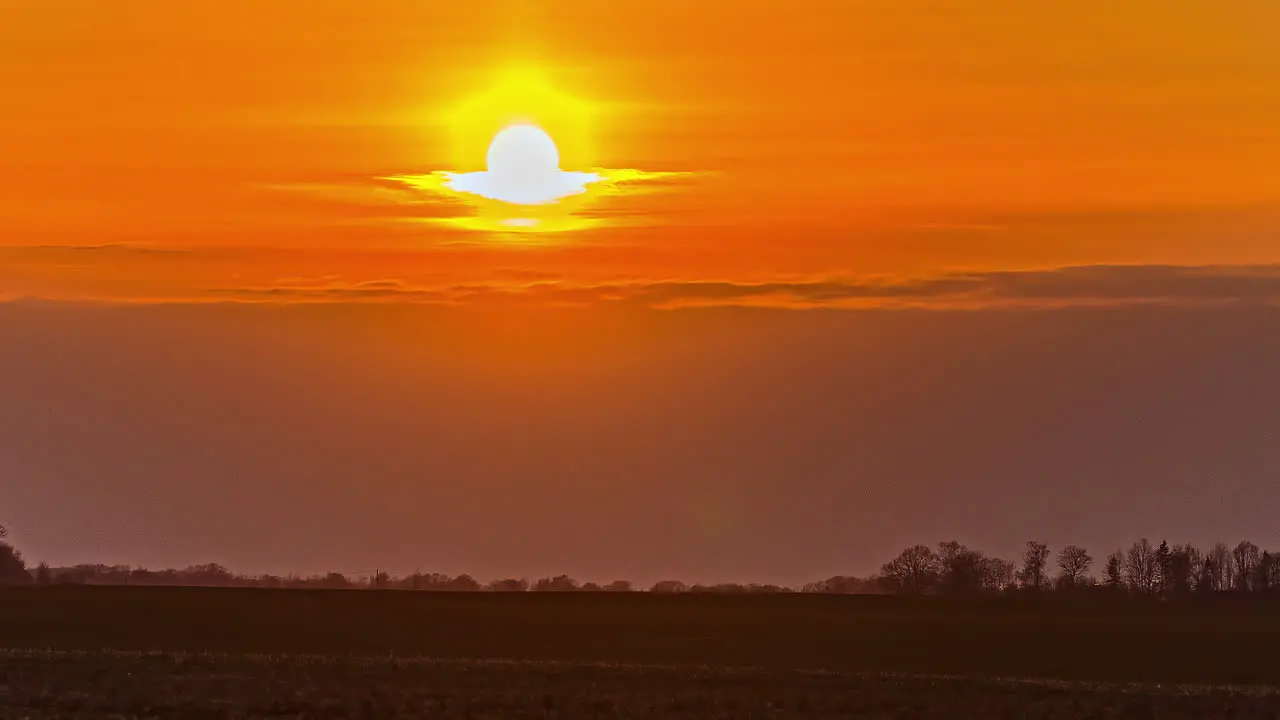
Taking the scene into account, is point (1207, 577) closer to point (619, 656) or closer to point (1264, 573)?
point (1264, 573)

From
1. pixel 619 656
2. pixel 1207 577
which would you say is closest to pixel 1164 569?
pixel 1207 577

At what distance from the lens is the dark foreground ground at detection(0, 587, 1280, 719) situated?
5341 cm

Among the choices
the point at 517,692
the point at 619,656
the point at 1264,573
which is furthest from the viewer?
the point at 1264,573

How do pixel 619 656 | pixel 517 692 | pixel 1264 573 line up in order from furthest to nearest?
pixel 1264 573 < pixel 619 656 < pixel 517 692

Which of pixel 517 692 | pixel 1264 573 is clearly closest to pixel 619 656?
pixel 517 692

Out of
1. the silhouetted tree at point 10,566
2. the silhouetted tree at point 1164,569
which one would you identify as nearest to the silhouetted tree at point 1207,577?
the silhouetted tree at point 1164,569

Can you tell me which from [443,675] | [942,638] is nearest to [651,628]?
[942,638]

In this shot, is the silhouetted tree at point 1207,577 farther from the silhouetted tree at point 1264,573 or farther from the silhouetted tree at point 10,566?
the silhouetted tree at point 10,566

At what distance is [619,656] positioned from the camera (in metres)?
76.1

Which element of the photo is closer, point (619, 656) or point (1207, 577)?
point (619, 656)

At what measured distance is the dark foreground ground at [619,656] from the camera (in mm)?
53406

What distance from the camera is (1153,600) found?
5064 inches

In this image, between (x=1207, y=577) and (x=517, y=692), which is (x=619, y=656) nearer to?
(x=517, y=692)

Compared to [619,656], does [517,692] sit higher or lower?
lower
